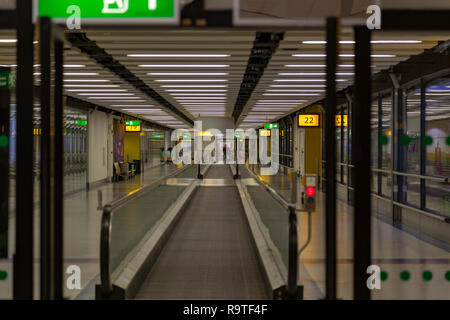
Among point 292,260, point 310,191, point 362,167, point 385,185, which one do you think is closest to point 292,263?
point 292,260

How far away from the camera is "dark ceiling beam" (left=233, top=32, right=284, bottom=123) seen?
7.56 m

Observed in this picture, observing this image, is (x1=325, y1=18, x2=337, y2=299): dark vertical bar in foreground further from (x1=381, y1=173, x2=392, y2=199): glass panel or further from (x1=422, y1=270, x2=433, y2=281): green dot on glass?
(x1=381, y1=173, x2=392, y2=199): glass panel

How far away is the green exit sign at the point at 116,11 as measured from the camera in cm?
327

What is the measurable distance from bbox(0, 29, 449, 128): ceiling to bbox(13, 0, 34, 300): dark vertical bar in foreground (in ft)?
5.06

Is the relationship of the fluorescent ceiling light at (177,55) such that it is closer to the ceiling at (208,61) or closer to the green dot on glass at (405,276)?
the ceiling at (208,61)

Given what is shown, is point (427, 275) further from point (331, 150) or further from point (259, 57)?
point (259, 57)

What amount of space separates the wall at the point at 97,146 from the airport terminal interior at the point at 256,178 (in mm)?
1156

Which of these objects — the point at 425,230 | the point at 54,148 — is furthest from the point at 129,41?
the point at 425,230

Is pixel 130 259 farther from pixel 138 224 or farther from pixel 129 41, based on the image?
pixel 129 41

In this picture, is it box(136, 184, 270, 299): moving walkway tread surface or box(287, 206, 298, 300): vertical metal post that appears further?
box(136, 184, 270, 299): moving walkway tread surface

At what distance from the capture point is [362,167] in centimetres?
306

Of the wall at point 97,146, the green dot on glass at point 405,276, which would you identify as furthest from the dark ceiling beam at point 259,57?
the wall at point 97,146

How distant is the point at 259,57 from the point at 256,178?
2.74 metres

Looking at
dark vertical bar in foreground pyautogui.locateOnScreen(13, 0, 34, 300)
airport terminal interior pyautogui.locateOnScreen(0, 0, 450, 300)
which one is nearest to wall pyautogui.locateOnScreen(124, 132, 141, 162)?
airport terminal interior pyautogui.locateOnScreen(0, 0, 450, 300)
